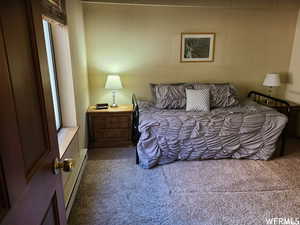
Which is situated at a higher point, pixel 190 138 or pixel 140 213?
pixel 190 138

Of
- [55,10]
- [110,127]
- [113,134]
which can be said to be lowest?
[113,134]

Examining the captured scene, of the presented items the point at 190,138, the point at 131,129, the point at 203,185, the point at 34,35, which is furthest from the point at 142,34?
the point at 34,35

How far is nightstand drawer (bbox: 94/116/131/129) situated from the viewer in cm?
312

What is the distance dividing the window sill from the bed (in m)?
0.80

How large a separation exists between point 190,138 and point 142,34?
1908 millimetres

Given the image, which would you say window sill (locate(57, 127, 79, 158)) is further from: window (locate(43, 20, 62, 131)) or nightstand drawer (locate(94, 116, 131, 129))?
nightstand drawer (locate(94, 116, 131, 129))

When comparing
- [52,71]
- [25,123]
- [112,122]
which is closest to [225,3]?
[112,122]

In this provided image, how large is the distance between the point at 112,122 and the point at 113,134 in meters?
0.20

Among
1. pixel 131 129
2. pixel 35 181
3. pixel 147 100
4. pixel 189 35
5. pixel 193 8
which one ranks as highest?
pixel 193 8

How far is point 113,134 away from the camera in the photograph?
3.22 metres

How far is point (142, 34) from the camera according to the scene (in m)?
3.45

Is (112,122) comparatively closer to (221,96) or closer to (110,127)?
(110,127)

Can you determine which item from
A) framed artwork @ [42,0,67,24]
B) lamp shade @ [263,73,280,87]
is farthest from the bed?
framed artwork @ [42,0,67,24]

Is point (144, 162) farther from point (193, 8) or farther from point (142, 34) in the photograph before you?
point (193, 8)
